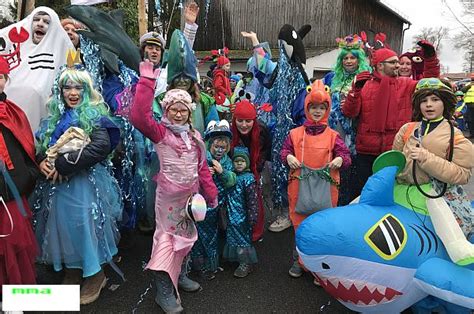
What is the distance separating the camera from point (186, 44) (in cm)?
321

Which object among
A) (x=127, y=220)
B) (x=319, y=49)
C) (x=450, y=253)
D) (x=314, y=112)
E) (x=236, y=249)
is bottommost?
(x=236, y=249)

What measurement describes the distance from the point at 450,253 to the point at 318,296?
3.99ft

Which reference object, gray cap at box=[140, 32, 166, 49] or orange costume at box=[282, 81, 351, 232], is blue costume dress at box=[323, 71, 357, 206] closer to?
orange costume at box=[282, 81, 351, 232]

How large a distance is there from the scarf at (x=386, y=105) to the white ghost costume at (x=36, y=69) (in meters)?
2.84

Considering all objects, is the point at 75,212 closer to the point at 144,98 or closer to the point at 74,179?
the point at 74,179

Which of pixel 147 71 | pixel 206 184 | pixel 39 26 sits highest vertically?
pixel 39 26

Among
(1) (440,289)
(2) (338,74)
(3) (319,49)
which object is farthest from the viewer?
(3) (319,49)

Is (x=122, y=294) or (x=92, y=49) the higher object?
(x=92, y=49)

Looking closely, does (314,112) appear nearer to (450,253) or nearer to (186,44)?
(186,44)

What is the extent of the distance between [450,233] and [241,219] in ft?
5.55

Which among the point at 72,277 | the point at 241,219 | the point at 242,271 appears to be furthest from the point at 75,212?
the point at 242,271

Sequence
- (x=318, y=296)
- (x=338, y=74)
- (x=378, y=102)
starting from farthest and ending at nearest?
1. (x=338, y=74)
2. (x=378, y=102)
3. (x=318, y=296)

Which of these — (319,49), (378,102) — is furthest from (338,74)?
(319,49)

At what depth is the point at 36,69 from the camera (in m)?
3.37
